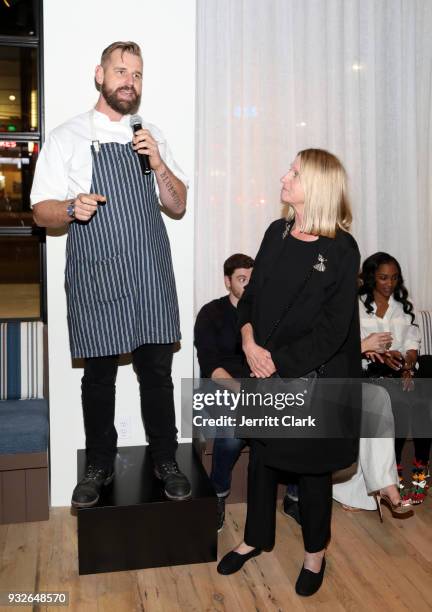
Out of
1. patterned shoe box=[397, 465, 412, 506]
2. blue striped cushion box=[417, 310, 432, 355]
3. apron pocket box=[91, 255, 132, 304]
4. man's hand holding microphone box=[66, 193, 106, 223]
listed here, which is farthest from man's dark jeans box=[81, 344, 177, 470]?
blue striped cushion box=[417, 310, 432, 355]

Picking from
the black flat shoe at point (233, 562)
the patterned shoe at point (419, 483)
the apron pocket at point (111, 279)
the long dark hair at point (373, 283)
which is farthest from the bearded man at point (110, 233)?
the long dark hair at point (373, 283)

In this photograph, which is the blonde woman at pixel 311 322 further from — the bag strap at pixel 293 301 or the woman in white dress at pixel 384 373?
the woman in white dress at pixel 384 373

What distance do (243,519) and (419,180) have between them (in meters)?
2.12

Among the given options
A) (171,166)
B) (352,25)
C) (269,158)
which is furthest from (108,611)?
(352,25)

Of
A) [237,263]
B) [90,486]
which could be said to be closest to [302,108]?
[237,263]

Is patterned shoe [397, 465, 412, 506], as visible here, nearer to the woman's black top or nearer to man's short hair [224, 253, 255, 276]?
the woman's black top

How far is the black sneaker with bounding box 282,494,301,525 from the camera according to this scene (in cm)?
302

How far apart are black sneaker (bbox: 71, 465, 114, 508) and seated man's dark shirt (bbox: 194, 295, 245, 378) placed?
2.30 feet

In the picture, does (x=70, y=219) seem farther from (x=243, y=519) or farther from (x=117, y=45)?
(x=243, y=519)

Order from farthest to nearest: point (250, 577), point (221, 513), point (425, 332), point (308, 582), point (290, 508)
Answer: point (425, 332) < point (290, 508) < point (221, 513) < point (250, 577) < point (308, 582)

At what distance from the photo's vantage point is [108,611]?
7.56 feet

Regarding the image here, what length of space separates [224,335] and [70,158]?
111 centimetres

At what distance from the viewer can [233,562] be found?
2555mm

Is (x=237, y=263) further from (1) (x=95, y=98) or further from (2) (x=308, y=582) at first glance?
(2) (x=308, y=582)
